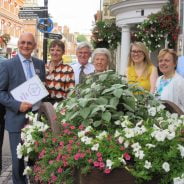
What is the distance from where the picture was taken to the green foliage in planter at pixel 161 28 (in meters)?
10.9

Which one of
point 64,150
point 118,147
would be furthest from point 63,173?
point 118,147

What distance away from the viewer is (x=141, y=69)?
178 inches

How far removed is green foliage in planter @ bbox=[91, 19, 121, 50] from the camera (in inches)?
617

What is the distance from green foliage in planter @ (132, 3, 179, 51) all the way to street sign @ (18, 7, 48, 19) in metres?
2.73

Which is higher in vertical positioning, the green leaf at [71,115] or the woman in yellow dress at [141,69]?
the woman in yellow dress at [141,69]

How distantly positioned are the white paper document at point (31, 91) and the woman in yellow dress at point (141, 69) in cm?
109

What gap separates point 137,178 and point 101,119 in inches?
18.1

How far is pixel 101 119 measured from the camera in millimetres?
2533

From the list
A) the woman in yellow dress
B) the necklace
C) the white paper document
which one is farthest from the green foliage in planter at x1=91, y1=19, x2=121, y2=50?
the white paper document

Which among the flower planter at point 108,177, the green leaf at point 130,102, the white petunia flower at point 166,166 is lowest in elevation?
the flower planter at point 108,177

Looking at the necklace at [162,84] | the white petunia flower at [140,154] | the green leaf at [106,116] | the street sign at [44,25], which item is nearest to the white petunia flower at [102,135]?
the green leaf at [106,116]

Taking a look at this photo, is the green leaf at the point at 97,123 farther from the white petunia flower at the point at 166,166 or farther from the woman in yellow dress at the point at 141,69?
the woman in yellow dress at the point at 141,69

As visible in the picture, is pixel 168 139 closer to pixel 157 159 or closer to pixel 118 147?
pixel 157 159

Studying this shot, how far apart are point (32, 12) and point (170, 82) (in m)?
7.56
